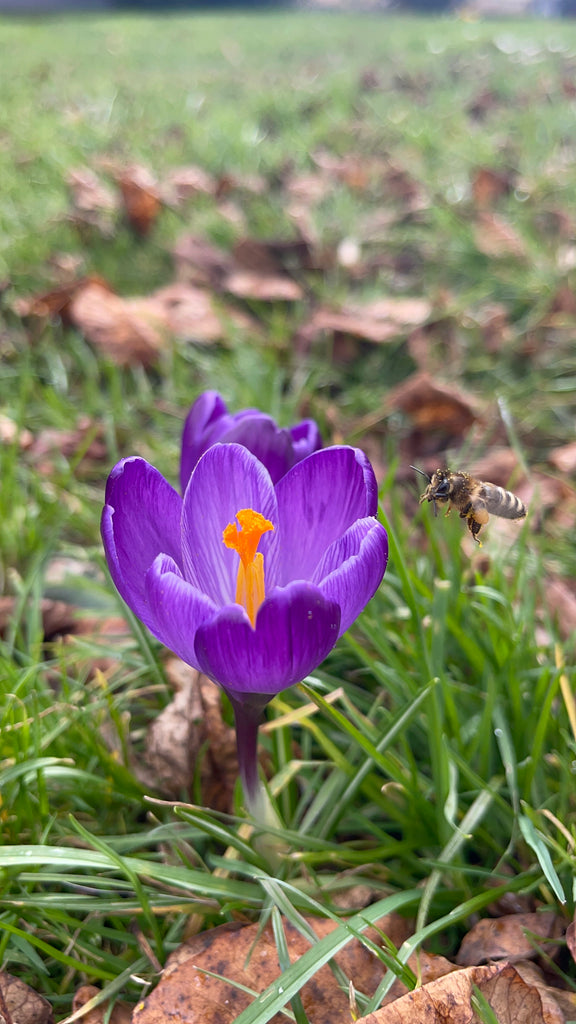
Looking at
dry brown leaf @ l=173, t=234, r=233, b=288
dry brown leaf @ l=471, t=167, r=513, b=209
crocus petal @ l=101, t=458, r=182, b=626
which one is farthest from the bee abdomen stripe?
dry brown leaf @ l=471, t=167, r=513, b=209

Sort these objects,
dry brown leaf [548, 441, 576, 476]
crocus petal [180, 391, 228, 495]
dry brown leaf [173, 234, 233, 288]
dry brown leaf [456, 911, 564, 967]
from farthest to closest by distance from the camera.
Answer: dry brown leaf [173, 234, 233, 288] < dry brown leaf [548, 441, 576, 476] < crocus petal [180, 391, 228, 495] < dry brown leaf [456, 911, 564, 967]

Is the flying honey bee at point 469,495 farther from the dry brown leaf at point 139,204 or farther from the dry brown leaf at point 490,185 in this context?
the dry brown leaf at point 490,185

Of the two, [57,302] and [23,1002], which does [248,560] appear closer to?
[23,1002]

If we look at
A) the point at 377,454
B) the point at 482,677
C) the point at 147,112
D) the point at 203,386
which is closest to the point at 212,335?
the point at 203,386

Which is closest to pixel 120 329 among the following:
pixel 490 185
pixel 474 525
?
pixel 474 525

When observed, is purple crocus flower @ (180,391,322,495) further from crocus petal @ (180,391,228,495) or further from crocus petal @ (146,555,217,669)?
crocus petal @ (146,555,217,669)

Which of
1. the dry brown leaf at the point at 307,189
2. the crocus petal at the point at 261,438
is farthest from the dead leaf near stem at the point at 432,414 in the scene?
the dry brown leaf at the point at 307,189
